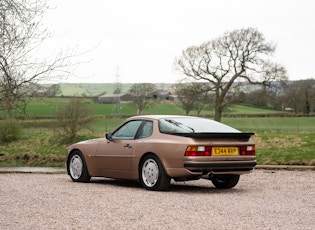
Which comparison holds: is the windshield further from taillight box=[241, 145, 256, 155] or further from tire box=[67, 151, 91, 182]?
tire box=[67, 151, 91, 182]

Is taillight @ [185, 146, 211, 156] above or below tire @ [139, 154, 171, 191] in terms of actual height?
above

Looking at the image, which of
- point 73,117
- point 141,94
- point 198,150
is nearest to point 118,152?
point 198,150

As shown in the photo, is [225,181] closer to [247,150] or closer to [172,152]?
[247,150]

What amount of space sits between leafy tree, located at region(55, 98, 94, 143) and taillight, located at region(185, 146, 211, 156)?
136 feet

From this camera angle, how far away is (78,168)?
14.8 metres

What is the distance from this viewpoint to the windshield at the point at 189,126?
12750 mm

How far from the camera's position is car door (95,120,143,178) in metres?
13.5

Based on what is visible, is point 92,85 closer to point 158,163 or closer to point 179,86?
point 179,86

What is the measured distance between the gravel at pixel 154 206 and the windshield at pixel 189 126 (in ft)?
3.91

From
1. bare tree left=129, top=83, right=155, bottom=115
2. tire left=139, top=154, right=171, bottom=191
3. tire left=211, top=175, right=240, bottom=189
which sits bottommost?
tire left=211, top=175, right=240, bottom=189

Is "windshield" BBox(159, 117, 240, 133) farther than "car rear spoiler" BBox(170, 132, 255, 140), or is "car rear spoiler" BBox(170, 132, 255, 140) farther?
"windshield" BBox(159, 117, 240, 133)

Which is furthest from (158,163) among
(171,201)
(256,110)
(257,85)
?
(256,110)

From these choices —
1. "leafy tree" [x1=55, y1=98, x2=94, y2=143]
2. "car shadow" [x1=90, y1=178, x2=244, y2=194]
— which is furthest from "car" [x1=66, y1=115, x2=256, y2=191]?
"leafy tree" [x1=55, y1=98, x2=94, y2=143]

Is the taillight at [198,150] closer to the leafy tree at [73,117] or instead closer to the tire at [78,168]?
the tire at [78,168]
